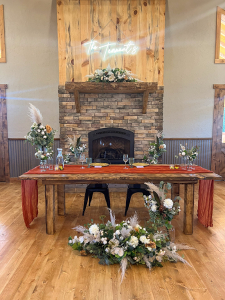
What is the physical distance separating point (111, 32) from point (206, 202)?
339cm

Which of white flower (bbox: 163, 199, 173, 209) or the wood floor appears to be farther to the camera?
white flower (bbox: 163, 199, 173, 209)

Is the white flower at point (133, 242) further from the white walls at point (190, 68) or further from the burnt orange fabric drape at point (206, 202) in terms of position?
the white walls at point (190, 68)

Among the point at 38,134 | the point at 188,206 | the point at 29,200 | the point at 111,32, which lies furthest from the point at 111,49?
the point at 188,206

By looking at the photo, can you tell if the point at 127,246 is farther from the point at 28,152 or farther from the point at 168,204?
the point at 28,152

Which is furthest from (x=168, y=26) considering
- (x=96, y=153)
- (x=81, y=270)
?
(x=81, y=270)

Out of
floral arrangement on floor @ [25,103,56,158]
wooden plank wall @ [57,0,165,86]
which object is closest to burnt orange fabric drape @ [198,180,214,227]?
Result: floral arrangement on floor @ [25,103,56,158]

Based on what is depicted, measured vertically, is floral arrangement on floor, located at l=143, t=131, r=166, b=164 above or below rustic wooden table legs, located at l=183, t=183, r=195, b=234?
above

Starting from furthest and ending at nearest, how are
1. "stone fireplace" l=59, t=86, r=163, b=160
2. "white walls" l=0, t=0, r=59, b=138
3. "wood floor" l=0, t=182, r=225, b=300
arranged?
"white walls" l=0, t=0, r=59, b=138 → "stone fireplace" l=59, t=86, r=163, b=160 → "wood floor" l=0, t=182, r=225, b=300

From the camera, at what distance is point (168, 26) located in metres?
5.03

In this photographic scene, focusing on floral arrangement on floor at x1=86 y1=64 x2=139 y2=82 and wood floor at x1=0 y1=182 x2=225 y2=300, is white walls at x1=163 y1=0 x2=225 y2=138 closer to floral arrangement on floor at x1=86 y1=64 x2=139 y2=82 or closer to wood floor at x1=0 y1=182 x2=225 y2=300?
floral arrangement on floor at x1=86 y1=64 x2=139 y2=82

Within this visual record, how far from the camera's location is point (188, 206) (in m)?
2.76

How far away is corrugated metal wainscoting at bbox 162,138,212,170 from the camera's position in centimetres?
530

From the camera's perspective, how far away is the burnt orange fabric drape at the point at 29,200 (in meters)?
2.92

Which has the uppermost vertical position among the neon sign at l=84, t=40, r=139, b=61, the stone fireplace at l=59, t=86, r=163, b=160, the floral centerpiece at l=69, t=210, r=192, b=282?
the neon sign at l=84, t=40, r=139, b=61
